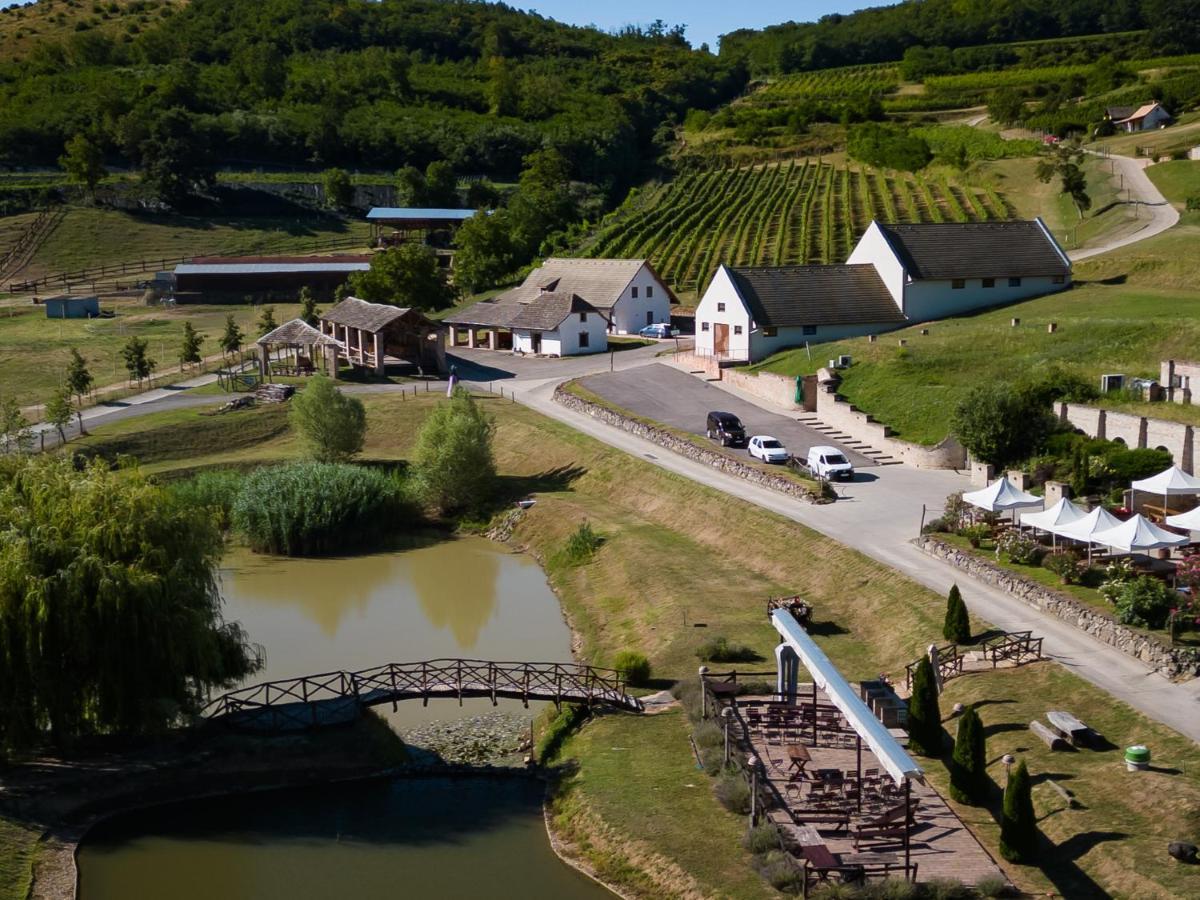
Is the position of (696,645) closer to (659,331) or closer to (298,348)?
(298,348)

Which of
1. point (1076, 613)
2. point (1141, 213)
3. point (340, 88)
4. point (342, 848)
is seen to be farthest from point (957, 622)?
point (340, 88)

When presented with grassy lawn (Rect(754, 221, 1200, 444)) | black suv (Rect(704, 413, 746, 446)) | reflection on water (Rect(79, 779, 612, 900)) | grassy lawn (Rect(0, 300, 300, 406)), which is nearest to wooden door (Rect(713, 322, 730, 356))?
grassy lawn (Rect(754, 221, 1200, 444))

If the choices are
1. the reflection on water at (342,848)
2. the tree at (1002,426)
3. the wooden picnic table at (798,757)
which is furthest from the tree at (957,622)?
the tree at (1002,426)

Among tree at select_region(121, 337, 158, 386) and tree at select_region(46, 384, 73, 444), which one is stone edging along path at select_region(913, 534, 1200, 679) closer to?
tree at select_region(46, 384, 73, 444)

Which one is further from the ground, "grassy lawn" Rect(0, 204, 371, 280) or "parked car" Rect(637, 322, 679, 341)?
"grassy lawn" Rect(0, 204, 371, 280)

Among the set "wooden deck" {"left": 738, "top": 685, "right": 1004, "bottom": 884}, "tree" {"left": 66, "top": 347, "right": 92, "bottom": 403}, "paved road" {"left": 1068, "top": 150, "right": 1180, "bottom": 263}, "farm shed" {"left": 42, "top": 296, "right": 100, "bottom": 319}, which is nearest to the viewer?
"wooden deck" {"left": 738, "top": 685, "right": 1004, "bottom": 884}

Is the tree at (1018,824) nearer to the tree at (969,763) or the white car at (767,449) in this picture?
the tree at (969,763)
